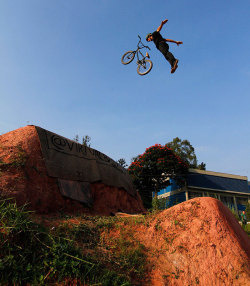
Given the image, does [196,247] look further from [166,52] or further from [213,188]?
[213,188]

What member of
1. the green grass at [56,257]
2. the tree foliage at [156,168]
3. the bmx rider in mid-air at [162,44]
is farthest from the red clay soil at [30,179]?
the tree foliage at [156,168]

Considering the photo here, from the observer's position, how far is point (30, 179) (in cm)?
657

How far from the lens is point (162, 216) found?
5.54 meters

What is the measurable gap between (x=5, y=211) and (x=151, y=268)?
9.70 ft

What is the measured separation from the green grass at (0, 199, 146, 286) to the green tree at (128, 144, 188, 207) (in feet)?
A: 53.7

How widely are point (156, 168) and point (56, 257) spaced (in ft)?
58.3

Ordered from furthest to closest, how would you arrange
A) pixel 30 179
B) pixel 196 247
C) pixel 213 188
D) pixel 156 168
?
pixel 213 188 → pixel 156 168 → pixel 30 179 → pixel 196 247

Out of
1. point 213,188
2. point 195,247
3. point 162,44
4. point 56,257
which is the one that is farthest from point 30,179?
point 213,188

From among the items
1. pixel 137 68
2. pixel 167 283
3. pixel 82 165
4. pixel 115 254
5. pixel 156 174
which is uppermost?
pixel 137 68

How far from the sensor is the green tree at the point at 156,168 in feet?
Result: 67.4

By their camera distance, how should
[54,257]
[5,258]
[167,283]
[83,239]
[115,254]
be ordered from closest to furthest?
[5,258]
[54,257]
[167,283]
[115,254]
[83,239]

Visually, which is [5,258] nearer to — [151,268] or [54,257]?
[54,257]

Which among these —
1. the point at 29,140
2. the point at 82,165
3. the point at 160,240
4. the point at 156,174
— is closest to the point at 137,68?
the point at 82,165

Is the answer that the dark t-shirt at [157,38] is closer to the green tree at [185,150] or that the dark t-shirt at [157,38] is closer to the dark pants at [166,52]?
the dark pants at [166,52]
